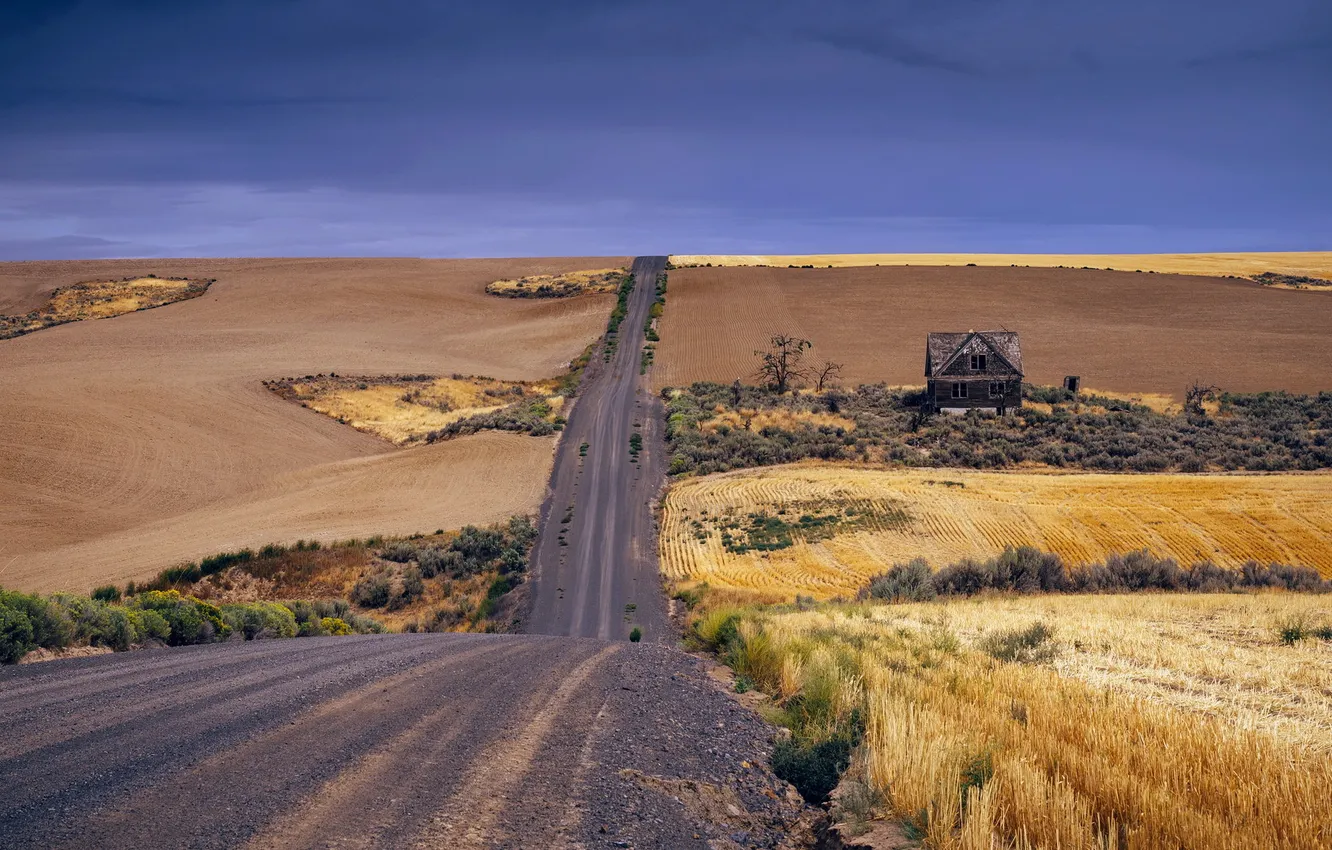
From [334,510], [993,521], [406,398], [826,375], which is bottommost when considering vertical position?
[334,510]

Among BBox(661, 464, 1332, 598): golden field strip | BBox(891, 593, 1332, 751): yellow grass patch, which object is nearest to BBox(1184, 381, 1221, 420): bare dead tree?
BBox(661, 464, 1332, 598): golden field strip

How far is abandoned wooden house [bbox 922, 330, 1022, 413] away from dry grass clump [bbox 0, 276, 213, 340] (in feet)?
299

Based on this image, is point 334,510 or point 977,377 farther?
point 977,377

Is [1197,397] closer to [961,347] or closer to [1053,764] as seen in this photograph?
[961,347]

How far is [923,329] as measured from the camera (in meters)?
96.9

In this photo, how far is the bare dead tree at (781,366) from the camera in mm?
75438

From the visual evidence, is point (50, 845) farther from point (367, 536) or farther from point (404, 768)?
point (367, 536)

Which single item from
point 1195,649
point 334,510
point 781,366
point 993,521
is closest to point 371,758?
point 1195,649

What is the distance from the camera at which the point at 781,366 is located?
7744 centimetres

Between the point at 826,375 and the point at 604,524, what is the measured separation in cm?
4318

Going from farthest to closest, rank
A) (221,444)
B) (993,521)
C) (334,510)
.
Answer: (221,444), (334,510), (993,521)

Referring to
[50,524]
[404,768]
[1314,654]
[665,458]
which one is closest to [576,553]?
[665,458]

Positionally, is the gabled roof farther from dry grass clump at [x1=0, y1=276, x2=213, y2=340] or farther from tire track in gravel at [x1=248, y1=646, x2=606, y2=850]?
dry grass clump at [x1=0, y1=276, x2=213, y2=340]

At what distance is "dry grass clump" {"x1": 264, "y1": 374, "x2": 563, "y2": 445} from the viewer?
62281 millimetres
